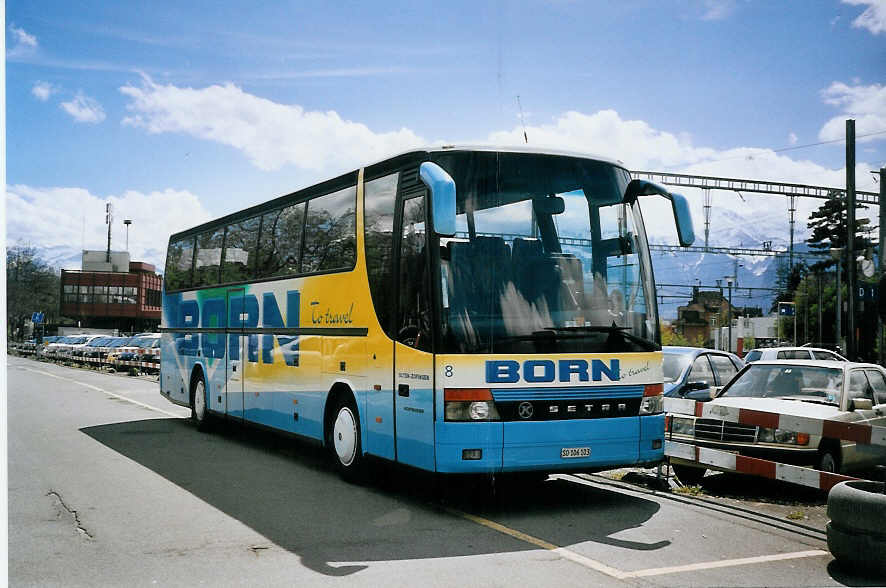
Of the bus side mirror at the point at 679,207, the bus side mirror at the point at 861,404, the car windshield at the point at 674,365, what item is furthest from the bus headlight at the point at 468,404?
the car windshield at the point at 674,365

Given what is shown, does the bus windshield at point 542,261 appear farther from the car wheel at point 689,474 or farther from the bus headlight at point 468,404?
the car wheel at point 689,474

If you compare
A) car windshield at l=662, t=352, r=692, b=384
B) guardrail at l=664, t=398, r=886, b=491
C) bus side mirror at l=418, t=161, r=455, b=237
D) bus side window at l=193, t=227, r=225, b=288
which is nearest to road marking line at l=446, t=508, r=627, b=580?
bus side mirror at l=418, t=161, r=455, b=237

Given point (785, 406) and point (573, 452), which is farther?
point (785, 406)

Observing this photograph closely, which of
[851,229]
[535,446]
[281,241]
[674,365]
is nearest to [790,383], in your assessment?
[674,365]

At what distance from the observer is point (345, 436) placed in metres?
10.4

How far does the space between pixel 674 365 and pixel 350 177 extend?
25.6 feet

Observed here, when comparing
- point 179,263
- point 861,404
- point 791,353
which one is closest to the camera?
point 861,404

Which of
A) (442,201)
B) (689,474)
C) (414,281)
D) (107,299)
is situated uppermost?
(107,299)

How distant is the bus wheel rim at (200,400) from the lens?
631 inches

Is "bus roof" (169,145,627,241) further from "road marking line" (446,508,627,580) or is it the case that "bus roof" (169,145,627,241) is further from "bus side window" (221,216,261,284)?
"road marking line" (446,508,627,580)

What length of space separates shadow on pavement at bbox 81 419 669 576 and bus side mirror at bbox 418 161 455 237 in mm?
2542

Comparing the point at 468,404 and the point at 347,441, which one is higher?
the point at 468,404

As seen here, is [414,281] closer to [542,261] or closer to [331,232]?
[542,261]

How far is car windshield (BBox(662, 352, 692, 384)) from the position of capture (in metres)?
15.7
